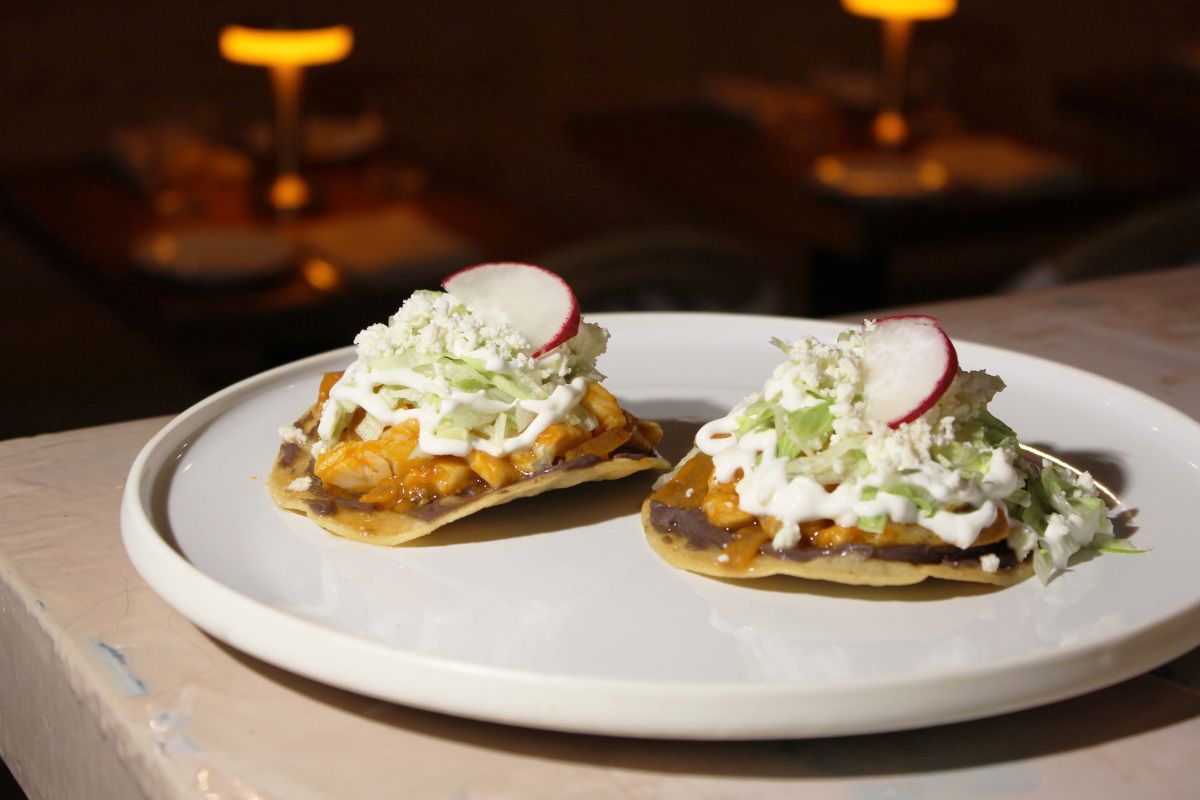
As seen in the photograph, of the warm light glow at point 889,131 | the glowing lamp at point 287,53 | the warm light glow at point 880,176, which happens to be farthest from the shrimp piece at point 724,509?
the warm light glow at point 889,131

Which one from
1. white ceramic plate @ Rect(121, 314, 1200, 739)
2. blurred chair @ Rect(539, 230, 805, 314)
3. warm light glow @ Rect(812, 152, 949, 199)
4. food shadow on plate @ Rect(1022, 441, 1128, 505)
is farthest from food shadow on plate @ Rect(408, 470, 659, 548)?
warm light glow @ Rect(812, 152, 949, 199)

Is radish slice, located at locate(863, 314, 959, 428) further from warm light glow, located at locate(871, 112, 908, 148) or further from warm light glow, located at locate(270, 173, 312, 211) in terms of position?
warm light glow, located at locate(871, 112, 908, 148)

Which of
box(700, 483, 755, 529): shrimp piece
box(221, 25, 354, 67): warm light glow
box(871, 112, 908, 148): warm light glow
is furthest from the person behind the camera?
box(871, 112, 908, 148): warm light glow

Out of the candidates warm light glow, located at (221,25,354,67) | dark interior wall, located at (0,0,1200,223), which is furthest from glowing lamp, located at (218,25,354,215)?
dark interior wall, located at (0,0,1200,223)

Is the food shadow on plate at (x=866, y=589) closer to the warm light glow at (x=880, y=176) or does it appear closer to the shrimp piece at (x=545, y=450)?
the shrimp piece at (x=545, y=450)

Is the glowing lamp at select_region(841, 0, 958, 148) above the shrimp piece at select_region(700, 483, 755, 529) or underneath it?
underneath

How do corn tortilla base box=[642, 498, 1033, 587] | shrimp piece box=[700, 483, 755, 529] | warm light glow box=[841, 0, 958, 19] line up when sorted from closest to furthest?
corn tortilla base box=[642, 498, 1033, 587], shrimp piece box=[700, 483, 755, 529], warm light glow box=[841, 0, 958, 19]

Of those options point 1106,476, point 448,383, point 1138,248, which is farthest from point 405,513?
point 1138,248

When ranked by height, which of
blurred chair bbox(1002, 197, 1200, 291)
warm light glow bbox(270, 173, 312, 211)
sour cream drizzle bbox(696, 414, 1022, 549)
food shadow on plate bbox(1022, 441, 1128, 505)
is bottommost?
warm light glow bbox(270, 173, 312, 211)

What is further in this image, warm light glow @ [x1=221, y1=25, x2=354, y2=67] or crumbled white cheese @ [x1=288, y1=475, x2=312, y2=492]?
warm light glow @ [x1=221, y1=25, x2=354, y2=67]
